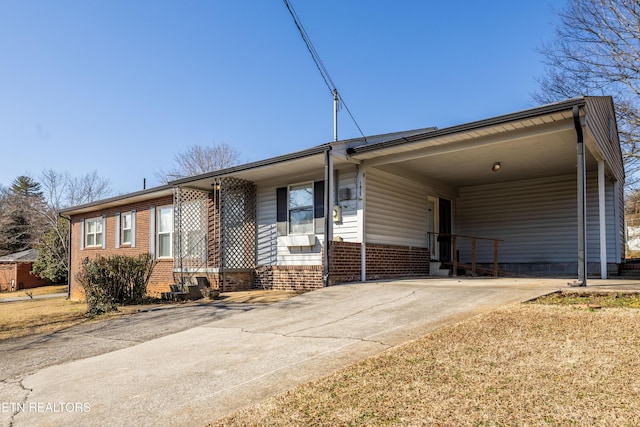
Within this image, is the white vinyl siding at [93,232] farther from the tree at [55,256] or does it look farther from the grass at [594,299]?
the grass at [594,299]

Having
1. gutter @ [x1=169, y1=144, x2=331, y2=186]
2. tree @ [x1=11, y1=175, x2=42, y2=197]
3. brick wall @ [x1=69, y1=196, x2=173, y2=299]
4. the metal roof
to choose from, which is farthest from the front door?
tree @ [x1=11, y1=175, x2=42, y2=197]

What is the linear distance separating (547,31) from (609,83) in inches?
152

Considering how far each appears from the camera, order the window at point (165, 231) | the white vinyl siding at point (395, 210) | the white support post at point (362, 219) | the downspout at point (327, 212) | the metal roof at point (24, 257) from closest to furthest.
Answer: the downspout at point (327, 212), the white support post at point (362, 219), the white vinyl siding at point (395, 210), the window at point (165, 231), the metal roof at point (24, 257)

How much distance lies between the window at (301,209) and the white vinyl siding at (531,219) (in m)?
5.53

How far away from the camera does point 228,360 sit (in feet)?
16.7

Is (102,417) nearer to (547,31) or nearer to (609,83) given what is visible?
(609,83)

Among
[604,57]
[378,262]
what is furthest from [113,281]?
[604,57]

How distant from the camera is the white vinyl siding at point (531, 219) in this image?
39.3 ft

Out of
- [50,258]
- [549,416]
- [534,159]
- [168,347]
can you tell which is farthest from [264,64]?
[50,258]

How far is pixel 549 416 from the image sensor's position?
9.98ft

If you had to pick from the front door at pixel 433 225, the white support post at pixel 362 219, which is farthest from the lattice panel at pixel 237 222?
the front door at pixel 433 225

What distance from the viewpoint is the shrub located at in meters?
10.1

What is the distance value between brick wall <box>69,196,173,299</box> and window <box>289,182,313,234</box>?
5284 mm

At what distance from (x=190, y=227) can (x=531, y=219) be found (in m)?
10.1
